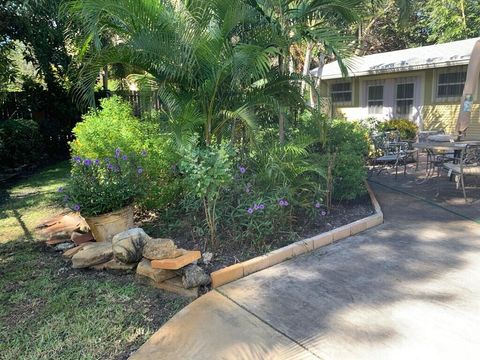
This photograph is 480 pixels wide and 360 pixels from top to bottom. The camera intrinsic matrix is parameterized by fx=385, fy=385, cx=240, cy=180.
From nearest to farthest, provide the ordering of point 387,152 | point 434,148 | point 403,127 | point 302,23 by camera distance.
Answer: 1. point 302,23
2. point 434,148
3. point 387,152
4. point 403,127

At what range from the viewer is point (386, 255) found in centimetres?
409

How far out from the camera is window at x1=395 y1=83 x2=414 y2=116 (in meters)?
12.2

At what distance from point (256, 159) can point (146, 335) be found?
2694mm

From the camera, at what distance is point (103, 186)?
14.9ft

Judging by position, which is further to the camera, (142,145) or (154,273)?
(142,145)

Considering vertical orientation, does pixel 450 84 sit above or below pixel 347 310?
above

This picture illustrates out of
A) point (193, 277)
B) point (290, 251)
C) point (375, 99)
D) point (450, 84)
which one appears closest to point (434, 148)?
point (290, 251)

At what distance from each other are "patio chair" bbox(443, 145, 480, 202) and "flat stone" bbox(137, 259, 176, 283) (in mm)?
4735

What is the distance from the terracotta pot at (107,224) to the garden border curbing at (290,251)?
5.12ft

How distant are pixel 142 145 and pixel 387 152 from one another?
18.2 ft

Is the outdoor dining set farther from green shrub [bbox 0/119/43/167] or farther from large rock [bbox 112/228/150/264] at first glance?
green shrub [bbox 0/119/43/167]

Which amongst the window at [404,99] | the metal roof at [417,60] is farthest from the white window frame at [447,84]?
the window at [404,99]

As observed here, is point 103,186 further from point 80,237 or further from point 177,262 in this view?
point 177,262

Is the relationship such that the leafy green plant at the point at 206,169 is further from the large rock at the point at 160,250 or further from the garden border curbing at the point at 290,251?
the garden border curbing at the point at 290,251
